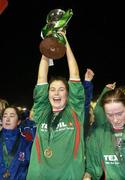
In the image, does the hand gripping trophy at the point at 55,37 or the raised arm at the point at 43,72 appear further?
the raised arm at the point at 43,72

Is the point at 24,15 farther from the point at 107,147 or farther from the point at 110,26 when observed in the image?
the point at 107,147

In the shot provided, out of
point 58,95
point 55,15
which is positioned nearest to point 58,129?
point 58,95

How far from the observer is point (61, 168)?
7.93ft

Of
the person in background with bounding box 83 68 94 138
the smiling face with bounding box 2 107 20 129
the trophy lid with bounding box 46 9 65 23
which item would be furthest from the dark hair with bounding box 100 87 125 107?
the smiling face with bounding box 2 107 20 129

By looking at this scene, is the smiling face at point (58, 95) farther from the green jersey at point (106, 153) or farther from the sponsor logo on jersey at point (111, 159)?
the sponsor logo on jersey at point (111, 159)

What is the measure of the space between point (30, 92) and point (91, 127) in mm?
5202

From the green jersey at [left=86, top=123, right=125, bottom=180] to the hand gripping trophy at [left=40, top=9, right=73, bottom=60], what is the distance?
56 centimetres

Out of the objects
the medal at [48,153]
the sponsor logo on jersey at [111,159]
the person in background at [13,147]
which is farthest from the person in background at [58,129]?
the person in background at [13,147]

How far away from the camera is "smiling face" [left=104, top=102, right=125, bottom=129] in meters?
2.38

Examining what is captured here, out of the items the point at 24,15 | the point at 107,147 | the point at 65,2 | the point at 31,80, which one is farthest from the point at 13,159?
the point at 31,80

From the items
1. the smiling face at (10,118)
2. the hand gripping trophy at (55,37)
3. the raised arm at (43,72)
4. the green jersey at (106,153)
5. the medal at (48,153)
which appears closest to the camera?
the green jersey at (106,153)

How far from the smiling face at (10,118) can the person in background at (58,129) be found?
1.15 feet

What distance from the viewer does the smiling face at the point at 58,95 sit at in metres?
2.57

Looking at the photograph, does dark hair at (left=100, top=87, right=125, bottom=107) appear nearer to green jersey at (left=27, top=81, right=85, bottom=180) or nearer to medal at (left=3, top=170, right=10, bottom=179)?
green jersey at (left=27, top=81, right=85, bottom=180)
